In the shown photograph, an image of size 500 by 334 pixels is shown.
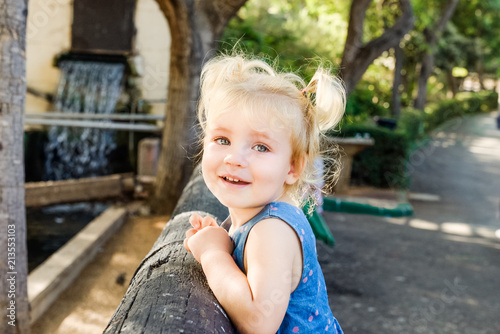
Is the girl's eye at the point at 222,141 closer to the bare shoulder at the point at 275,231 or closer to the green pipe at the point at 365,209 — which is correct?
the bare shoulder at the point at 275,231

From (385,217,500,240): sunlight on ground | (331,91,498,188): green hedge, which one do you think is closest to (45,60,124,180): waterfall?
(331,91,498,188): green hedge

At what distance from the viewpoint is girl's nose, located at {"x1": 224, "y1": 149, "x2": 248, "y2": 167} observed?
158cm

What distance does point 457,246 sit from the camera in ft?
23.9

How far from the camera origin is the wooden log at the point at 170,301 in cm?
135

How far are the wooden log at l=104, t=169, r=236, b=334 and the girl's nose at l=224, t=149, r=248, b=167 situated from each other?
357mm

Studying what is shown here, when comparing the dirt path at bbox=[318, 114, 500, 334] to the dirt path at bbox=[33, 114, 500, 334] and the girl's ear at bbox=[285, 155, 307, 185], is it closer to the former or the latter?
the dirt path at bbox=[33, 114, 500, 334]

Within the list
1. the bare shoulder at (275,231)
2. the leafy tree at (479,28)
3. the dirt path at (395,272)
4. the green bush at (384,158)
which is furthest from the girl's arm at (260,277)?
the leafy tree at (479,28)

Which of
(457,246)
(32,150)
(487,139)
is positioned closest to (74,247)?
(457,246)

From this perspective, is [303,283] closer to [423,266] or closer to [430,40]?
[423,266]

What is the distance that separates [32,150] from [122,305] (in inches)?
378

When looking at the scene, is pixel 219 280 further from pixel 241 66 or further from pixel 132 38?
pixel 132 38

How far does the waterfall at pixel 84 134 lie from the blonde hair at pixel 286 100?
910cm

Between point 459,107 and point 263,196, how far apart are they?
2929 cm

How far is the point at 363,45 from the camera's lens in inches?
321
